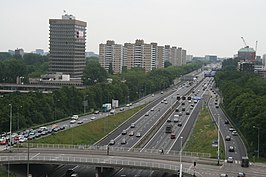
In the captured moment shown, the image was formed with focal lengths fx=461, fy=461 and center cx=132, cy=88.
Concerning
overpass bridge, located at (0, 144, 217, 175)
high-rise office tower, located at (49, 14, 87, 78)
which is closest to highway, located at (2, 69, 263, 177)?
overpass bridge, located at (0, 144, 217, 175)

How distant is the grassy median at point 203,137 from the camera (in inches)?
3137

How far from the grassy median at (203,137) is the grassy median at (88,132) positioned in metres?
18.4

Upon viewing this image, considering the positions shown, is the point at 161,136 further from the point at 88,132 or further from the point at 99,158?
the point at 99,158

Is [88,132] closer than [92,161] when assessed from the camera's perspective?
No

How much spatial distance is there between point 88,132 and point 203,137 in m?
23.3

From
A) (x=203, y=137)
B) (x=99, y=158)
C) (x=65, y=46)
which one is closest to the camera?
(x=99, y=158)

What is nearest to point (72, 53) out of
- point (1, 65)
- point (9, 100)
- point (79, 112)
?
point (1, 65)

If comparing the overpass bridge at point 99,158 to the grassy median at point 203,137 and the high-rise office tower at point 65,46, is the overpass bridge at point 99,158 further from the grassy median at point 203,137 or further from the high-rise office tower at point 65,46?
the high-rise office tower at point 65,46

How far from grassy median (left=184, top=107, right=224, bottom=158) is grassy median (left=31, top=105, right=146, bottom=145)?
18.4 m

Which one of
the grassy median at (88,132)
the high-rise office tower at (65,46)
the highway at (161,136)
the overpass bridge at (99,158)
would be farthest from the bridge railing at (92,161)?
the high-rise office tower at (65,46)

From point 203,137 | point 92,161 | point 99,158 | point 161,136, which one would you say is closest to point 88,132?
point 161,136

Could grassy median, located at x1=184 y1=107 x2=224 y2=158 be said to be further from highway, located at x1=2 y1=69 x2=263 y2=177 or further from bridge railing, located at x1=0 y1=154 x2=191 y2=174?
bridge railing, located at x1=0 y1=154 x2=191 y2=174

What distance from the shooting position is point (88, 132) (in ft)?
310

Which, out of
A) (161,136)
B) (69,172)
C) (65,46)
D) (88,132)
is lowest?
(69,172)
